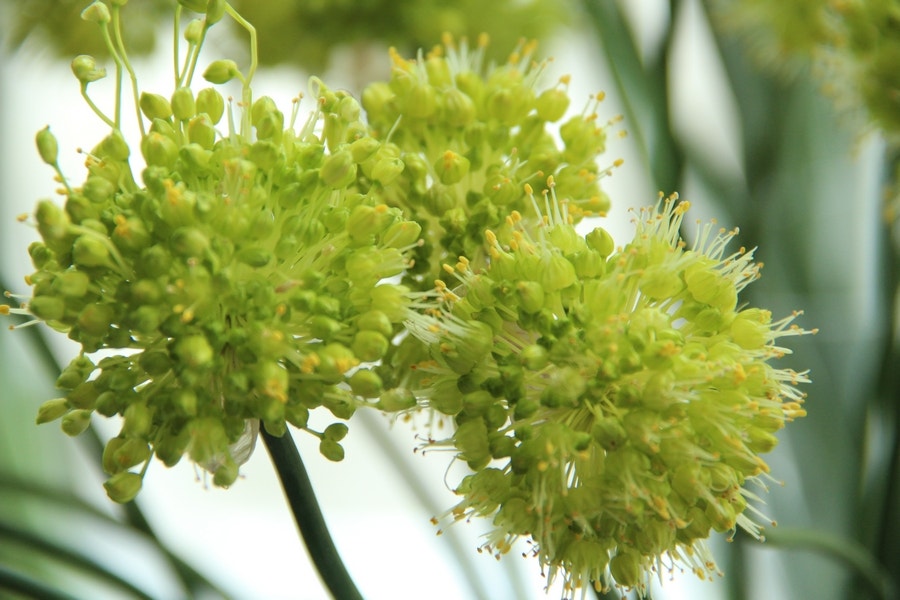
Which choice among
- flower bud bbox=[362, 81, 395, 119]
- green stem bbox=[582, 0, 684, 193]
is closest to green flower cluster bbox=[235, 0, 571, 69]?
green stem bbox=[582, 0, 684, 193]

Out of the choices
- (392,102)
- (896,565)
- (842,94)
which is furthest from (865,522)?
(392,102)

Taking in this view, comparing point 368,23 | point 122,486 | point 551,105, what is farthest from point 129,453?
point 368,23

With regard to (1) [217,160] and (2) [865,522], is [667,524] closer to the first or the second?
(1) [217,160]

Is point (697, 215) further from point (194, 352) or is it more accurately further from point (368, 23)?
point (194, 352)

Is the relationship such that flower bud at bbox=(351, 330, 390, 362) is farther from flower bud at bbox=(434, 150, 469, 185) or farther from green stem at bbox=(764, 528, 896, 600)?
green stem at bbox=(764, 528, 896, 600)

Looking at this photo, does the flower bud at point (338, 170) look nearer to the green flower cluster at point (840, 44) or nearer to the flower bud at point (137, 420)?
the flower bud at point (137, 420)

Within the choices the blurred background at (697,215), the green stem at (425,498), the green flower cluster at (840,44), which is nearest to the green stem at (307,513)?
the blurred background at (697,215)
